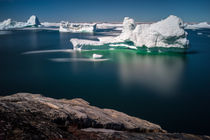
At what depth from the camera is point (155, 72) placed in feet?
44.5

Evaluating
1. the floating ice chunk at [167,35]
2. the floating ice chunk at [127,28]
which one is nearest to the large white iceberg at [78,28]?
the floating ice chunk at [127,28]

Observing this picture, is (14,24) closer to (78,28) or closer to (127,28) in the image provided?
(78,28)

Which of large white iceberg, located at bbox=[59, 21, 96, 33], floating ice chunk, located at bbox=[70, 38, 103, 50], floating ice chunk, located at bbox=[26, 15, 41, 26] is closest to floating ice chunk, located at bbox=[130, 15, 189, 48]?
floating ice chunk, located at bbox=[70, 38, 103, 50]

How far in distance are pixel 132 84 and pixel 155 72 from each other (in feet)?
11.7

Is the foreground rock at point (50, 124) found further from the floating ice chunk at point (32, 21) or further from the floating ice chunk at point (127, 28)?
the floating ice chunk at point (32, 21)

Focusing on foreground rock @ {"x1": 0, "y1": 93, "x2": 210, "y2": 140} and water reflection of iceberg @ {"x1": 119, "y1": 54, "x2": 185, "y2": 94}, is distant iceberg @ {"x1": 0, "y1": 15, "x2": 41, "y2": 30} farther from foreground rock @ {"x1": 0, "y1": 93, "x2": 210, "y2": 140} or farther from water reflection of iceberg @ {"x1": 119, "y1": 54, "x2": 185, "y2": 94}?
foreground rock @ {"x1": 0, "y1": 93, "x2": 210, "y2": 140}

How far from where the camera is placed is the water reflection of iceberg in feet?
35.0

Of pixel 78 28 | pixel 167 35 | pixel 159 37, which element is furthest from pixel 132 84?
pixel 78 28

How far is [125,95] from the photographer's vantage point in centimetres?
909

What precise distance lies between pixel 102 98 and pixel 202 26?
76127 mm

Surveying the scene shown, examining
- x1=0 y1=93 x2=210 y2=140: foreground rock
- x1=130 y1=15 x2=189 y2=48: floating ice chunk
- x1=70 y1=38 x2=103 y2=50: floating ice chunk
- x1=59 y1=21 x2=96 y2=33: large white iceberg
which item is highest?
x1=59 y1=21 x2=96 y2=33: large white iceberg

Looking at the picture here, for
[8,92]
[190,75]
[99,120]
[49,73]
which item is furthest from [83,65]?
[99,120]

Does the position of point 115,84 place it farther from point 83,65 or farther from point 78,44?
point 78,44

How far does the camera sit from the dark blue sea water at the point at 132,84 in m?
7.48
